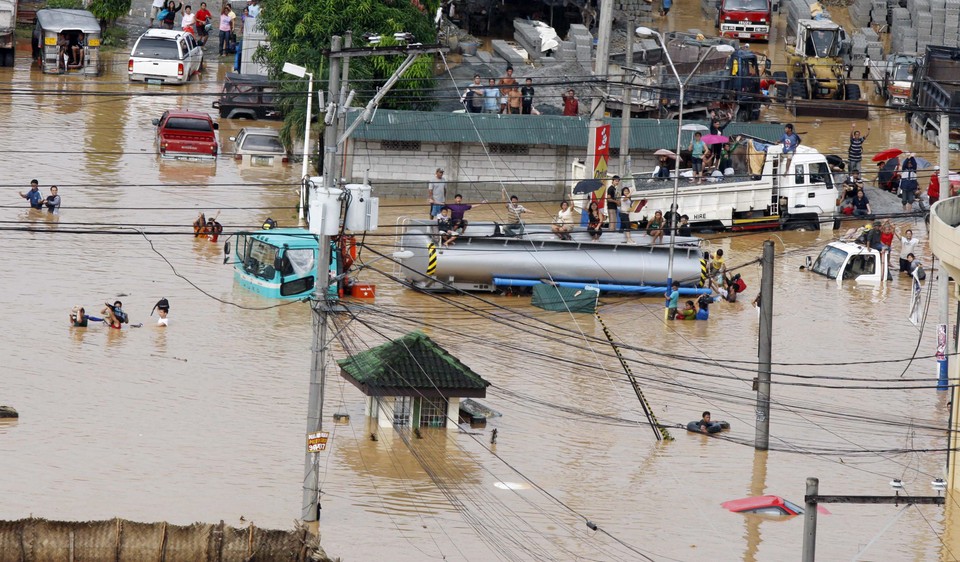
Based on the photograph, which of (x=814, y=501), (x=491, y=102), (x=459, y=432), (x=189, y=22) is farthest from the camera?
(x=189, y=22)

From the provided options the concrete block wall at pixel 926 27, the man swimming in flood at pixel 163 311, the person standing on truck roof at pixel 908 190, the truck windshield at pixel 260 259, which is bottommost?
the man swimming in flood at pixel 163 311

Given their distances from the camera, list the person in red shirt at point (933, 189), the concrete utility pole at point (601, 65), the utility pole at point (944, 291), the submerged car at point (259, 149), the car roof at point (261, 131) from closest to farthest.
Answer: the utility pole at point (944, 291)
the person in red shirt at point (933, 189)
the concrete utility pole at point (601, 65)
the submerged car at point (259, 149)
the car roof at point (261, 131)

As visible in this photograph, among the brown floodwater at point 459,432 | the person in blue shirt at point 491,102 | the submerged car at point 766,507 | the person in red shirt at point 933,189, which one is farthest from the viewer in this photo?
the person in blue shirt at point 491,102

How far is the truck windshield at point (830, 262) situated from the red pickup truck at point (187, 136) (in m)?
17.0

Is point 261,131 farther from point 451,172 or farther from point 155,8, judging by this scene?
point 155,8

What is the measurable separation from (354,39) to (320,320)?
81.4 ft


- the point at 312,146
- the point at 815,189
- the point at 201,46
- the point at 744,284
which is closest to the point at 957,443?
the point at 744,284

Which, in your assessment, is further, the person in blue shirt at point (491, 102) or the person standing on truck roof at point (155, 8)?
the person standing on truck roof at point (155, 8)

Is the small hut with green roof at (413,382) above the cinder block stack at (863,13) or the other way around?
the other way around

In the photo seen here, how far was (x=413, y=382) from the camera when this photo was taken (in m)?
31.7

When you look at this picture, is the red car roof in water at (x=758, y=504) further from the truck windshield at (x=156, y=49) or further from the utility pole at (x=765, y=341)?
the truck windshield at (x=156, y=49)

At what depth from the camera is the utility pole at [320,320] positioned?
2678 cm

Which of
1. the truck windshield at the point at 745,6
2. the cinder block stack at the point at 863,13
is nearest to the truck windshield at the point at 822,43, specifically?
the truck windshield at the point at 745,6

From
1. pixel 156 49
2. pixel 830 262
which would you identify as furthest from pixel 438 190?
pixel 156 49
